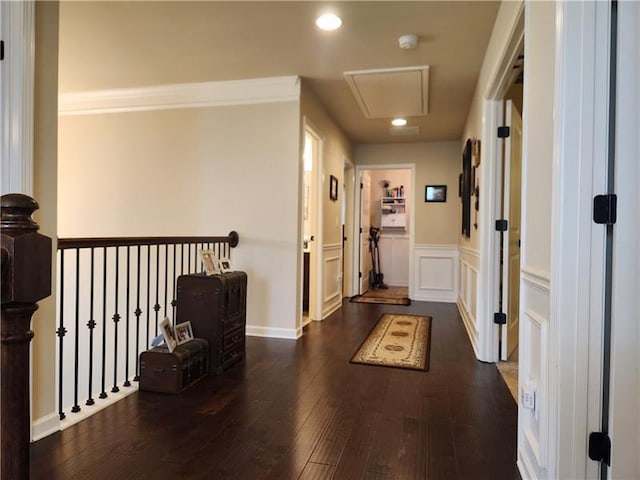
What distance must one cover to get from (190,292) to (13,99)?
4.83 feet

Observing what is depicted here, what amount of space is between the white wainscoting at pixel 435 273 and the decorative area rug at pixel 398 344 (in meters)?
1.45

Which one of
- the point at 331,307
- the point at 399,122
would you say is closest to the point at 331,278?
the point at 331,307

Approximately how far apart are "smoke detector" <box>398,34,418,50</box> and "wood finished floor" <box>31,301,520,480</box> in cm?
230

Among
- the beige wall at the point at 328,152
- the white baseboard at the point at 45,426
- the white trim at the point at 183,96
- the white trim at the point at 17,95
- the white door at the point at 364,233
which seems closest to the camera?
the white trim at the point at 17,95

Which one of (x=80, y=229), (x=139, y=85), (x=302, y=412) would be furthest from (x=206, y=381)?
(x=139, y=85)

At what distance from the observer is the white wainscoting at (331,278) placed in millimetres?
4589

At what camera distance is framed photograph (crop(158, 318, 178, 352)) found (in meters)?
2.37

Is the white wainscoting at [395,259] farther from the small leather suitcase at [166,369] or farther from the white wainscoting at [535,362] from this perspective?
the white wainscoting at [535,362]

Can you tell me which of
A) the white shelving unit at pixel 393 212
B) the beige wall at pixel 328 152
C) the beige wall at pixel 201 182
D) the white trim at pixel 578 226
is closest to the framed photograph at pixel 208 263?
the beige wall at pixel 201 182

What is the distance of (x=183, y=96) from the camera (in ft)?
12.7

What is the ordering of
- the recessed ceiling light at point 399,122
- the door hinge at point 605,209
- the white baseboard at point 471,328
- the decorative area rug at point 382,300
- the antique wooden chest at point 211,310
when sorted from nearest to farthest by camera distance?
1. the door hinge at point 605,209
2. the antique wooden chest at point 211,310
3. the white baseboard at point 471,328
4. the recessed ceiling light at point 399,122
5. the decorative area rug at point 382,300

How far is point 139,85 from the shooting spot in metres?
3.84

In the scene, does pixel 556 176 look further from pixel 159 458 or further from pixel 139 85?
pixel 139 85

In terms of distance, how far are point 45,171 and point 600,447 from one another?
7.90ft
